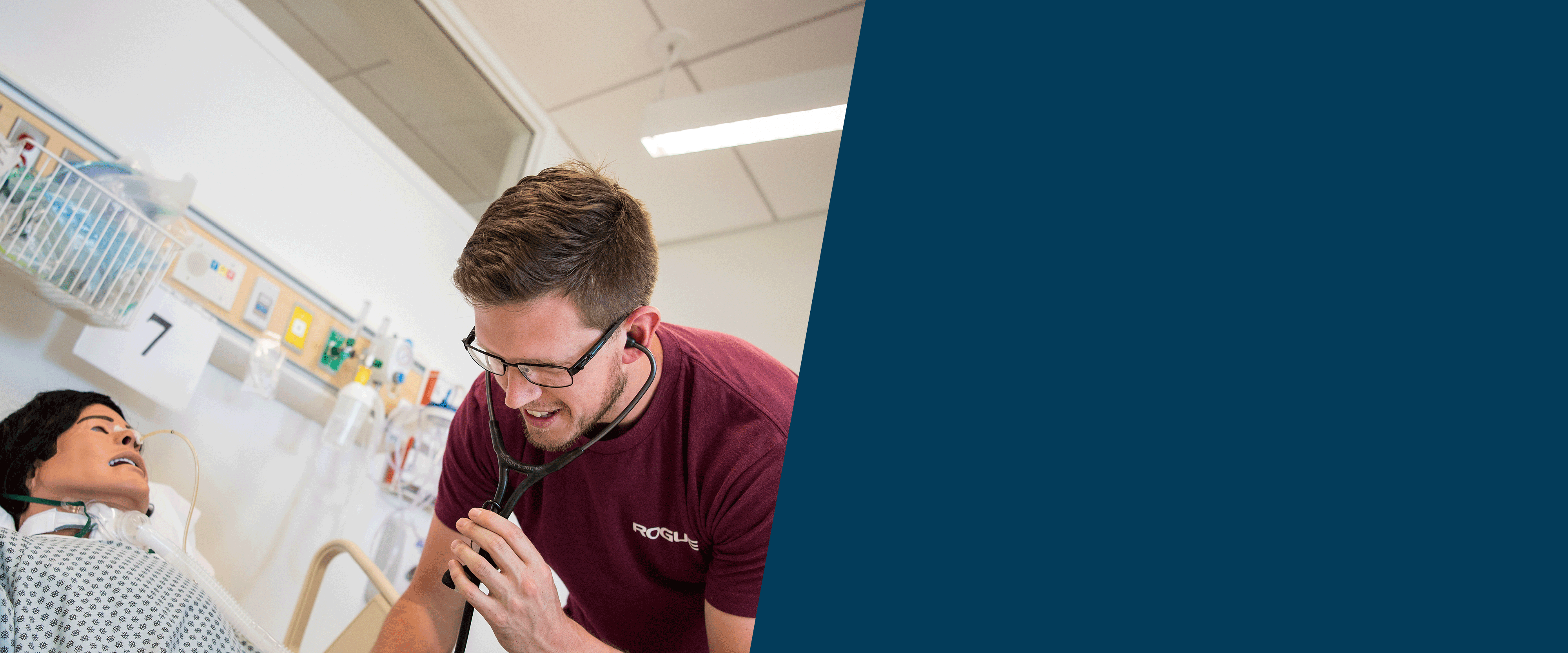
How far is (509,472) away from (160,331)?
3.37 feet

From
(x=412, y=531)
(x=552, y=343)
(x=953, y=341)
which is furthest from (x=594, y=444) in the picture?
(x=412, y=531)

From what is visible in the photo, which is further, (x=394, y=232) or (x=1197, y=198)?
(x=394, y=232)

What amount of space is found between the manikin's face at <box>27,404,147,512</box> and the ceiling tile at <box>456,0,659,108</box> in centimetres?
177

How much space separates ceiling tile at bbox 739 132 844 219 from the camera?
123 inches

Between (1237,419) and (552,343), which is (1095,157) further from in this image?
(552,343)

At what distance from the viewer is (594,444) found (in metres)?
1.15

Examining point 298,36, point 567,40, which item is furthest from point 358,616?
point 567,40

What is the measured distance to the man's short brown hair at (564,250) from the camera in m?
1.08

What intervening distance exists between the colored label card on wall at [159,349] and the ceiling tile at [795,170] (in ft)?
6.19

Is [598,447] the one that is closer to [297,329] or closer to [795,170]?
[297,329]

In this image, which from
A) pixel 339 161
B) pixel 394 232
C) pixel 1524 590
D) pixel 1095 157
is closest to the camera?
pixel 1524 590

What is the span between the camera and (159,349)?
65.0 inches

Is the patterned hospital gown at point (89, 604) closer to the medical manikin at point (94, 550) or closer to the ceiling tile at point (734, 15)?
the medical manikin at point (94, 550)

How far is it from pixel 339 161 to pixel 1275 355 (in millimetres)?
2492
